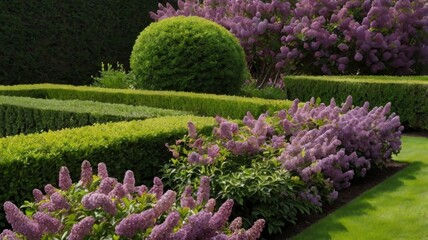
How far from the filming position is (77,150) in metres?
5.11

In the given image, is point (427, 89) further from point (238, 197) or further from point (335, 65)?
point (238, 197)

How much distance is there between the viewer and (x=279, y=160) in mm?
5930

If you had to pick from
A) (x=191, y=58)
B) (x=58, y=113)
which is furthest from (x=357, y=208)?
(x=191, y=58)

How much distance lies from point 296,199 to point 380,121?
2730 mm

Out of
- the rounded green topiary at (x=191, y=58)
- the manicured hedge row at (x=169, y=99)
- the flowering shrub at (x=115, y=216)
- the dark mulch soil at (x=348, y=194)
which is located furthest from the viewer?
the rounded green topiary at (x=191, y=58)

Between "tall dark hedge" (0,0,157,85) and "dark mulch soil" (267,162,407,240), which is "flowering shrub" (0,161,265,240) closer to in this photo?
"dark mulch soil" (267,162,407,240)

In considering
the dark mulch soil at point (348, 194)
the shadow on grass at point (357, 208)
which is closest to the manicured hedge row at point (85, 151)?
the dark mulch soil at point (348, 194)

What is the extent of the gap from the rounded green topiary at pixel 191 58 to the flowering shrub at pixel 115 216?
831 cm

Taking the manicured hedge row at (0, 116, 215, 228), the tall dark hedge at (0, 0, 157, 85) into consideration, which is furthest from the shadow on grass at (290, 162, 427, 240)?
the tall dark hedge at (0, 0, 157, 85)

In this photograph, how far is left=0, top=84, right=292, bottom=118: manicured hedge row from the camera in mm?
8773

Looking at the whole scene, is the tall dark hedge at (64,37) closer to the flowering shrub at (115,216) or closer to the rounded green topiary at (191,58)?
the rounded green topiary at (191,58)

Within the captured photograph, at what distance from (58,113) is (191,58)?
455cm

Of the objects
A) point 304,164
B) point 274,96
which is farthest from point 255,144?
point 274,96

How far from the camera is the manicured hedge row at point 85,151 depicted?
4.63 m
